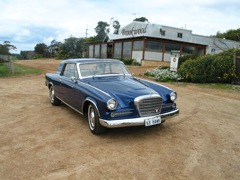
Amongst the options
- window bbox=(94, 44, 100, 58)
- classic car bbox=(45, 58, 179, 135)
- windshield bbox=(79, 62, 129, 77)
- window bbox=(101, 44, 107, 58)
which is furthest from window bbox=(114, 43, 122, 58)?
windshield bbox=(79, 62, 129, 77)

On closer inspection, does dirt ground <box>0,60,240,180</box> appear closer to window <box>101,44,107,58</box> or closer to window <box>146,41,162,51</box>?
window <box>146,41,162,51</box>

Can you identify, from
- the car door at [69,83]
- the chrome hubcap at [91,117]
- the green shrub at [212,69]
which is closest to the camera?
the chrome hubcap at [91,117]

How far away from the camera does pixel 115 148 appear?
13.8 ft

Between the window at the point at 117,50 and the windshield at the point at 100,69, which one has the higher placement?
the window at the point at 117,50

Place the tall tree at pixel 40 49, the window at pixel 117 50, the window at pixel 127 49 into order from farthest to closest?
the tall tree at pixel 40 49, the window at pixel 117 50, the window at pixel 127 49

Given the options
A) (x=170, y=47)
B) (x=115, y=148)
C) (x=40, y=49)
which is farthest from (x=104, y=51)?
(x=115, y=148)

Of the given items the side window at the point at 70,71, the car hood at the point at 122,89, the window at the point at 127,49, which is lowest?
the car hood at the point at 122,89

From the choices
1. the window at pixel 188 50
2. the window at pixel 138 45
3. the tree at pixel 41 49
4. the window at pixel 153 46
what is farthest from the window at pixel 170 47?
the tree at pixel 41 49

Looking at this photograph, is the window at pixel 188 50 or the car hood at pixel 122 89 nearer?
the car hood at pixel 122 89

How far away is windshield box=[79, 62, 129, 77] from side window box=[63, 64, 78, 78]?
199mm

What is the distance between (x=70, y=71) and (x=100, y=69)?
90 cm

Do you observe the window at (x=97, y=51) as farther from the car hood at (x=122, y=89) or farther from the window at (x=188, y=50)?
the car hood at (x=122, y=89)

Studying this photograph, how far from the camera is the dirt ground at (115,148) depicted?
3.40 m

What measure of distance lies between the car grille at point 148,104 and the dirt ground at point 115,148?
1.68ft
